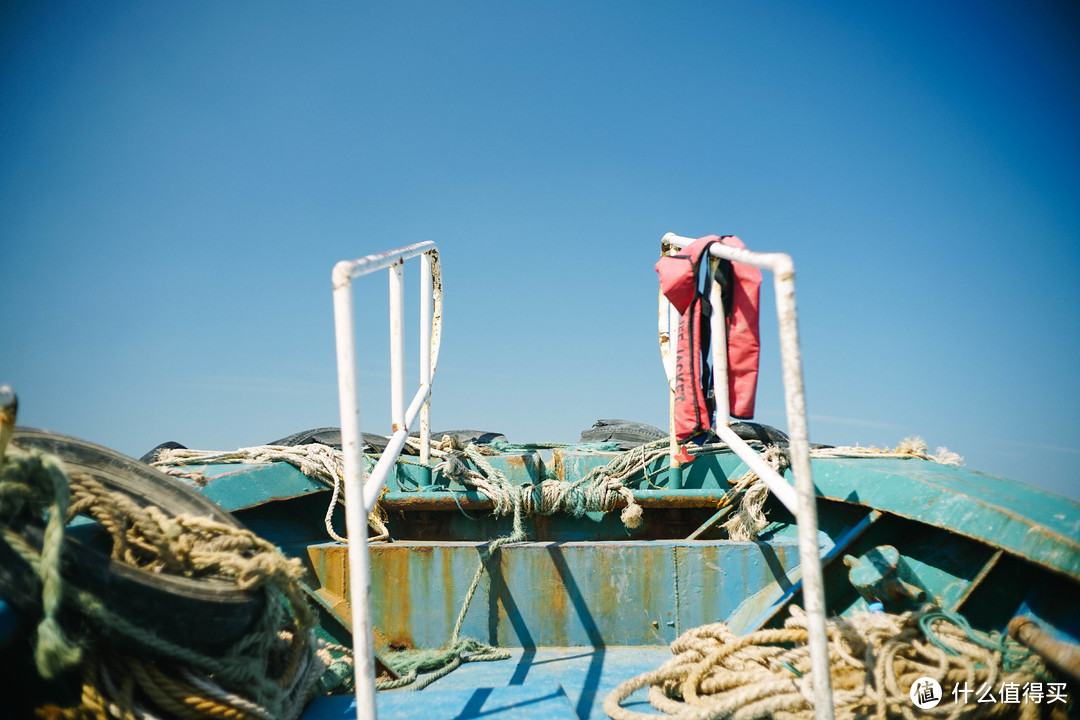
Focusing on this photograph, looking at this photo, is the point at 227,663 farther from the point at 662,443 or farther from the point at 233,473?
the point at 662,443

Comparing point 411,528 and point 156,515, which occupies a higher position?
point 156,515

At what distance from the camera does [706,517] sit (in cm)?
Result: 354

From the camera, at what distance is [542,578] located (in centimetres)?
291

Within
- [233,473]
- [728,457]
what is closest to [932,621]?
[728,457]

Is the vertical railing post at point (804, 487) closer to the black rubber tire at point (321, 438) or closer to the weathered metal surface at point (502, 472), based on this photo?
the weathered metal surface at point (502, 472)

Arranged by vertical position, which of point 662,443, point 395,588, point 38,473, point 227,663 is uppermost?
point 38,473

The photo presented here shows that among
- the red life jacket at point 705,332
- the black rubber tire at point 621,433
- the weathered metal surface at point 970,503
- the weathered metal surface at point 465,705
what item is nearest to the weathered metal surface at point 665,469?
the weathered metal surface at point 970,503

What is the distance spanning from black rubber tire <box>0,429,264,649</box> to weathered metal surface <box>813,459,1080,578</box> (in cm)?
225

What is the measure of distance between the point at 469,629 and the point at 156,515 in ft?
5.31

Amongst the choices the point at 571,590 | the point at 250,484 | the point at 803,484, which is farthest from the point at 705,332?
the point at 250,484

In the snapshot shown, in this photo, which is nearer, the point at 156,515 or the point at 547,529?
the point at 156,515

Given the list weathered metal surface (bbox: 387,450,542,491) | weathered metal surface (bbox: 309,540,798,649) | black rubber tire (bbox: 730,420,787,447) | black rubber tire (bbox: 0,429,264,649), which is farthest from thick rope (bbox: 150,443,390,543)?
black rubber tire (bbox: 730,420,787,447)

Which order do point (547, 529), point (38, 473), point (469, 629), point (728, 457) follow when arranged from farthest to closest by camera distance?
point (728, 457) < point (547, 529) < point (469, 629) < point (38, 473)

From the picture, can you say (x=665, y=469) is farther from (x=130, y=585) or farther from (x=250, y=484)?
(x=130, y=585)
